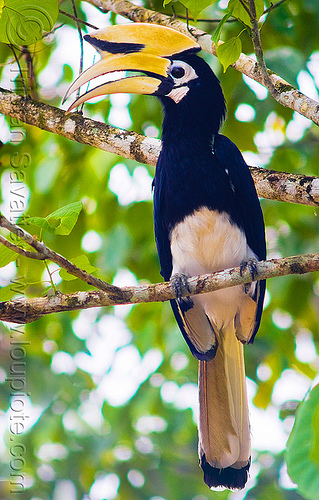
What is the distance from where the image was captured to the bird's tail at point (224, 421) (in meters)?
3.29

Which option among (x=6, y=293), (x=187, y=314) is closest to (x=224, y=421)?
(x=187, y=314)

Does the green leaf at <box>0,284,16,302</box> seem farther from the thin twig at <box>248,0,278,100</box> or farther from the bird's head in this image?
the thin twig at <box>248,0,278,100</box>

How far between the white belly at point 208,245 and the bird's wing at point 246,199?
6cm

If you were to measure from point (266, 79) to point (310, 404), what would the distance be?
1.40 m

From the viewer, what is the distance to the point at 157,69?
11.1 ft

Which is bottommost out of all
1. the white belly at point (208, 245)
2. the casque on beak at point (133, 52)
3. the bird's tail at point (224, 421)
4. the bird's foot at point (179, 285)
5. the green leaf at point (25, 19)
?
the bird's tail at point (224, 421)

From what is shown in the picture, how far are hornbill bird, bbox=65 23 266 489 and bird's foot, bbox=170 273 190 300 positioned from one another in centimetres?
1

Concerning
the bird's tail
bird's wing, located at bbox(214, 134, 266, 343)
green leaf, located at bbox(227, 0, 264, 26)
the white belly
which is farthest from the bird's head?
the bird's tail

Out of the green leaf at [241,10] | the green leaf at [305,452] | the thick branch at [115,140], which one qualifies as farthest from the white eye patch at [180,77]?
the green leaf at [305,452]

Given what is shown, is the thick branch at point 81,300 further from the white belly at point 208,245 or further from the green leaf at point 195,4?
the green leaf at point 195,4

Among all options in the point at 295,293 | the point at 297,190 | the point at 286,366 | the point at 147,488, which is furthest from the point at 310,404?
the point at 147,488

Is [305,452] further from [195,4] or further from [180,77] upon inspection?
[180,77]

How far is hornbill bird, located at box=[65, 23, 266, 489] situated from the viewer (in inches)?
126

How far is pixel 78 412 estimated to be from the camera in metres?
5.91
